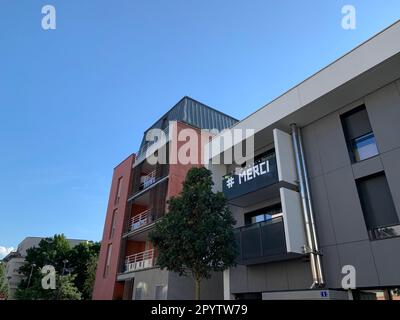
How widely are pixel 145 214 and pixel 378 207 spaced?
639 inches

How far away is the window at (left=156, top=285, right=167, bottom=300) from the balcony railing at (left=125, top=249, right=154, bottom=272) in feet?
5.80

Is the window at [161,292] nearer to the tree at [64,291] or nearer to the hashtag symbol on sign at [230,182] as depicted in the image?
the hashtag symbol on sign at [230,182]

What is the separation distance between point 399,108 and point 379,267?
201 inches

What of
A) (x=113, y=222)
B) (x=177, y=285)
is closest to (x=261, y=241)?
(x=177, y=285)

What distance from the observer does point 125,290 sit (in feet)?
64.6

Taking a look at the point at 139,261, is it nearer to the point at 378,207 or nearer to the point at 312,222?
the point at 312,222

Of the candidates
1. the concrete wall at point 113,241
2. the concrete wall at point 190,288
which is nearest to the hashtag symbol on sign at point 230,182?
the concrete wall at point 190,288

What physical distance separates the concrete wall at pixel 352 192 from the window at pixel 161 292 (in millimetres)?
8530

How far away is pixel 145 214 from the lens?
22578 millimetres

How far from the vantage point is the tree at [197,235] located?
10625mm

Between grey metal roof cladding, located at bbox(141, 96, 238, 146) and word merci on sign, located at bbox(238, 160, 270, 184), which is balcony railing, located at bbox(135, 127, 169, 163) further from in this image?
word merci on sign, located at bbox(238, 160, 270, 184)

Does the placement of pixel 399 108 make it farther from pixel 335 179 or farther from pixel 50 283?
pixel 50 283

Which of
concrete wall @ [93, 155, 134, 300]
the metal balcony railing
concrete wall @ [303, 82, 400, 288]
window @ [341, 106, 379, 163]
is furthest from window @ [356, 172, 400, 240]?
concrete wall @ [93, 155, 134, 300]
